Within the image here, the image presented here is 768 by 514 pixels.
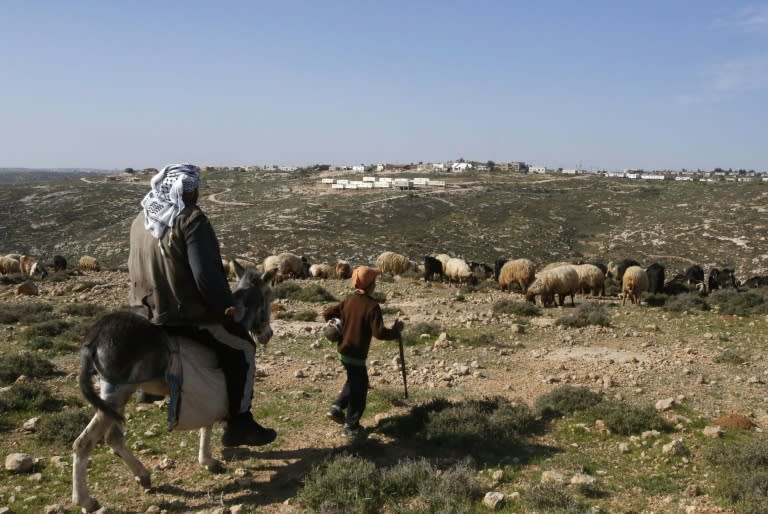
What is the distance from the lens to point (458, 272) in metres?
22.7

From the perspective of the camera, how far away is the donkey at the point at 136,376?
3.94 m

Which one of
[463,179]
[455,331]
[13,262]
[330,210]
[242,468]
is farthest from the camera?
[463,179]

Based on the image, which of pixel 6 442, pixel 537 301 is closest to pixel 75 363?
pixel 6 442

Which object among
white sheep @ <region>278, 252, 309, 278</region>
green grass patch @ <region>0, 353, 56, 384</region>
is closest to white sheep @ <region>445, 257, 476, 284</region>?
white sheep @ <region>278, 252, 309, 278</region>

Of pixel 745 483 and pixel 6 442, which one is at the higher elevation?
pixel 745 483

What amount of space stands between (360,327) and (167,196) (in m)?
2.21

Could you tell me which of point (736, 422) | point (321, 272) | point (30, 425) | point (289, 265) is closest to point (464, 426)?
point (736, 422)

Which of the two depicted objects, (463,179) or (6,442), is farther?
(463,179)

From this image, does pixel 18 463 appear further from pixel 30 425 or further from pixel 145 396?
pixel 145 396

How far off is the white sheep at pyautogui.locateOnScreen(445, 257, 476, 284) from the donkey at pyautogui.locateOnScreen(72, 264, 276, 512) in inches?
724

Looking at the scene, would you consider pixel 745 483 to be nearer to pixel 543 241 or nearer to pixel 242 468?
pixel 242 468

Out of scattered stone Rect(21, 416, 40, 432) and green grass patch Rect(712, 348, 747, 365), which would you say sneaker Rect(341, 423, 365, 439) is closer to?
scattered stone Rect(21, 416, 40, 432)

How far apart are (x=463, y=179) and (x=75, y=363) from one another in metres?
78.0

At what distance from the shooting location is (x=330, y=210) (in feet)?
167
